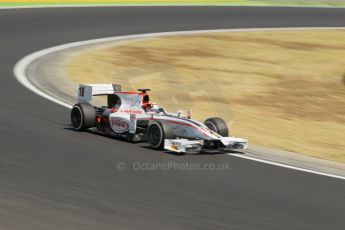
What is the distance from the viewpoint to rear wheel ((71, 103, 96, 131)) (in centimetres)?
1384

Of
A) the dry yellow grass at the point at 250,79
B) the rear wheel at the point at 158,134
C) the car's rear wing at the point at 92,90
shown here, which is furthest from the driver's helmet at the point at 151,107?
the dry yellow grass at the point at 250,79

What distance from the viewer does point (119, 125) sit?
1349cm

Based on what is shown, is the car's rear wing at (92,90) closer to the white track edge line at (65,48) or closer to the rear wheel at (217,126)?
the white track edge line at (65,48)

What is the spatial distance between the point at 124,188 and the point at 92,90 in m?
4.13

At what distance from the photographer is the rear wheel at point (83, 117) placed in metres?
13.8

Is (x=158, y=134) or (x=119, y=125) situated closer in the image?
(x=158, y=134)

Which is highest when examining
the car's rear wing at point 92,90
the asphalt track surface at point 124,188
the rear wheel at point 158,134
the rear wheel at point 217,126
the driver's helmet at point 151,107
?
the car's rear wing at point 92,90

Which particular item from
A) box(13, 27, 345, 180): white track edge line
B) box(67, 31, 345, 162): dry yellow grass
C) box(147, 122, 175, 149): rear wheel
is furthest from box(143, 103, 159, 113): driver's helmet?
box(67, 31, 345, 162): dry yellow grass

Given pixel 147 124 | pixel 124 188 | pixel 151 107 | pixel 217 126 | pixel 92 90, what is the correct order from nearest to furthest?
pixel 124 188, pixel 217 126, pixel 147 124, pixel 151 107, pixel 92 90

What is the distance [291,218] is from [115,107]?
5211 mm

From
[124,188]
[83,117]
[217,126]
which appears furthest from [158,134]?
[124,188]

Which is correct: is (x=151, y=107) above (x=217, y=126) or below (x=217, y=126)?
above
